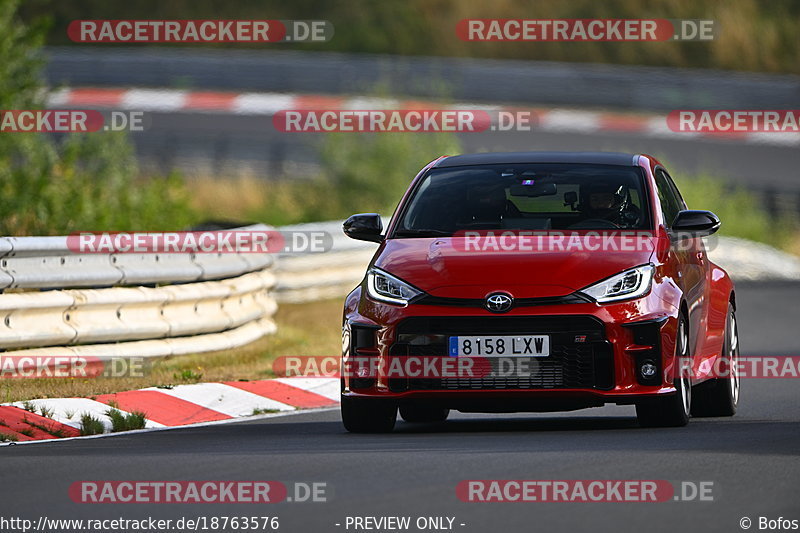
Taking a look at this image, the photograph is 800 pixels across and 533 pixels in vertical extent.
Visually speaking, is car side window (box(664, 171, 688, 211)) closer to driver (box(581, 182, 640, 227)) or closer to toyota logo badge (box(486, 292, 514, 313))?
driver (box(581, 182, 640, 227))

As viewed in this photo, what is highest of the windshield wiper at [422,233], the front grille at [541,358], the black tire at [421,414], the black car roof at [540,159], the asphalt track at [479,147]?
the asphalt track at [479,147]

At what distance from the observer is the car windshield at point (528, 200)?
11.3m

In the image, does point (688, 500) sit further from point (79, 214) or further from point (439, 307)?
point (79, 214)

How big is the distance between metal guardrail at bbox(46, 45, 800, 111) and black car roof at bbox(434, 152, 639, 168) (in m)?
23.9

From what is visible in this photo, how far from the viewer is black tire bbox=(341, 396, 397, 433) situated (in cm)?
1084

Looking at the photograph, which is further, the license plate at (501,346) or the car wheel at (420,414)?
the car wheel at (420,414)

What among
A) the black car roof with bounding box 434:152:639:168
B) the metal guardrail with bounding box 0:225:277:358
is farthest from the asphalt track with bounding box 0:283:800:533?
the metal guardrail with bounding box 0:225:277:358

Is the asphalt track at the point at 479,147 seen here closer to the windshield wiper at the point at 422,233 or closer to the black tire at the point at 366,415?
the windshield wiper at the point at 422,233

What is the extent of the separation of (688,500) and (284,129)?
2708cm

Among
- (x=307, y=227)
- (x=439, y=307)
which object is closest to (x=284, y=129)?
(x=307, y=227)

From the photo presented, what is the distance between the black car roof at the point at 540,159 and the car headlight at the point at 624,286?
4.51 ft

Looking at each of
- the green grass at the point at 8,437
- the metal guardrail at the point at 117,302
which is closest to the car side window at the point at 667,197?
the metal guardrail at the point at 117,302

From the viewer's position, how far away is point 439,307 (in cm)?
1043

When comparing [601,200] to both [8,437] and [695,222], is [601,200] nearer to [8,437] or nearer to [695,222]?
[695,222]
